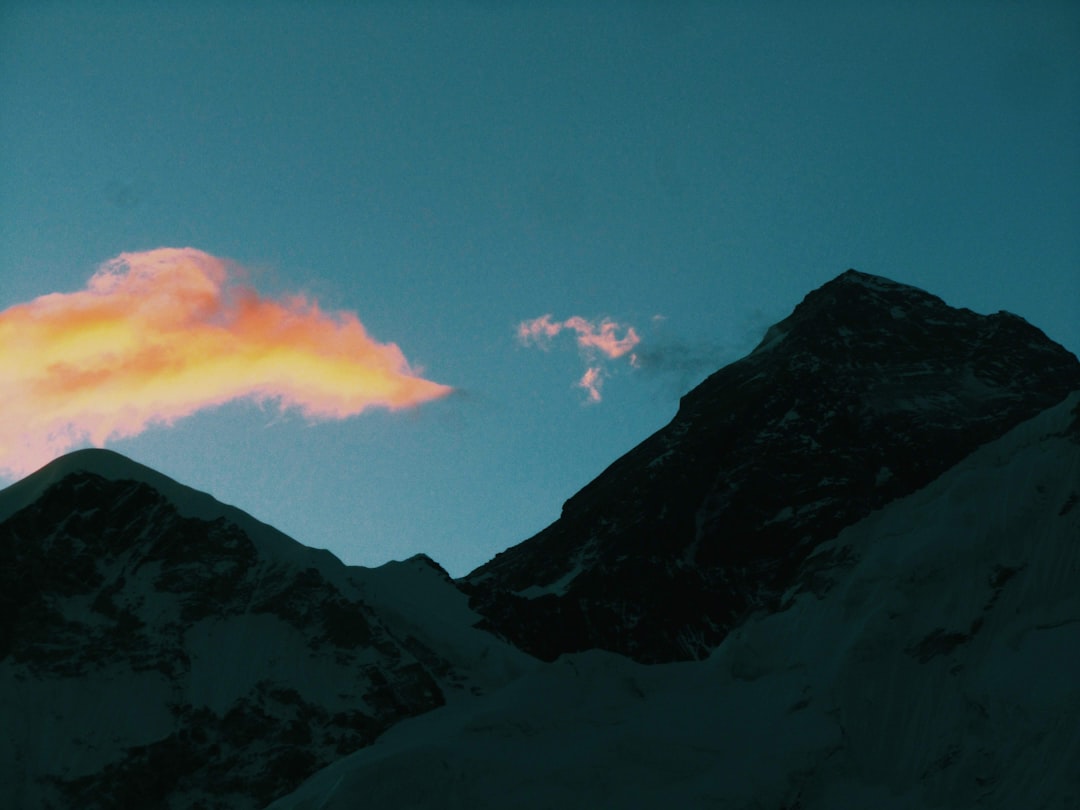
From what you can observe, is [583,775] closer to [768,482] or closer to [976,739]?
[976,739]

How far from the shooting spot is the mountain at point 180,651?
78.6 metres

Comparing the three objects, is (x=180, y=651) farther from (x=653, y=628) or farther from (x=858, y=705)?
(x=653, y=628)

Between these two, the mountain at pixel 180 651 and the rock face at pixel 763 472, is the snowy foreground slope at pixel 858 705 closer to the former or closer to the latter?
the mountain at pixel 180 651

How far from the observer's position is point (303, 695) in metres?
83.4

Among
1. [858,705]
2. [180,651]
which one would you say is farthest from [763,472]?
[858,705]

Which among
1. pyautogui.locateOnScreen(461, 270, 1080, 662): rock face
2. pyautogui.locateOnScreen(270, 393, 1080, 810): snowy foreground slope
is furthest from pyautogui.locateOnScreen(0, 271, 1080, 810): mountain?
pyautogui.locateOnScreen(461, 270, 1080, 662): rock face

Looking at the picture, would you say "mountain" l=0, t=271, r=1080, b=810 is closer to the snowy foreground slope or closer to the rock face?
the snowy foreground slope

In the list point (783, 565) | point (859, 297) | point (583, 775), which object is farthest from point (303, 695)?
point (859, 297)

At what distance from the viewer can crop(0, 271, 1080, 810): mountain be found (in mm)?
52375

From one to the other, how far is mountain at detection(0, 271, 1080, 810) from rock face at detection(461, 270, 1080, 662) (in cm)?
41

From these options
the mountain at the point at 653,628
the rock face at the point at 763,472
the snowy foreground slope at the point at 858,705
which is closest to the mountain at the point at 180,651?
the mountain at the point at 653,628

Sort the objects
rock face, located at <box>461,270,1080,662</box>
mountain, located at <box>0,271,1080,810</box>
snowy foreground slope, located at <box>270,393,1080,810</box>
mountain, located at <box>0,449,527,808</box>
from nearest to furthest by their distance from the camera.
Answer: snowy foreground slope, located at <box>270,393,1080,810</box> < mountain, located at <box>0,271,1080,810</box> < mountain, located at <box>0,449,527,808</box> < rock face, located at <box>461,270,1080,662</box>

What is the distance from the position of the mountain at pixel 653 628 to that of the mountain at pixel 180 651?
21 cm

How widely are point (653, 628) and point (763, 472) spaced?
86.0ft
